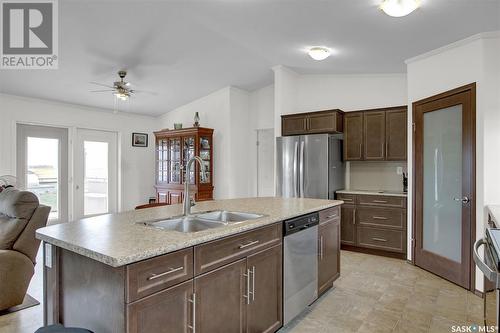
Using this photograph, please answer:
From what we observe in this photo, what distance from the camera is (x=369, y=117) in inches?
176

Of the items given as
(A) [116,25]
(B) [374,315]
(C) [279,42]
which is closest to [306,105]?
(C) [279,42]

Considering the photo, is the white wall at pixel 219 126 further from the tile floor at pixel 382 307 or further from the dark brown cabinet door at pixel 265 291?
the dark brown cabinet door at pixel 265 291

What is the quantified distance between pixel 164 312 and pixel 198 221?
0.89 meters

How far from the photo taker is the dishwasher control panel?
224cm

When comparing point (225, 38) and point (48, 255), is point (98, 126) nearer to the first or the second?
point (225, 38)

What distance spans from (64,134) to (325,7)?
5163 millimetres

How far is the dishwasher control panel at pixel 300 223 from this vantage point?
2242 millimetres

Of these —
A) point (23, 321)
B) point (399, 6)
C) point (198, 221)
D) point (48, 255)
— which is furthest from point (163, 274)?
point (399, 6)

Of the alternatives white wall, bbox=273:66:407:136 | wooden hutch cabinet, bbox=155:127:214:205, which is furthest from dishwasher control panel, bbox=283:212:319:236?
wooden hutch cabinet, bbox=155:127:214:205

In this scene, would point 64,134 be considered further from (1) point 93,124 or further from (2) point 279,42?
(2) point 279,42

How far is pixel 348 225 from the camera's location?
4395 millimetres

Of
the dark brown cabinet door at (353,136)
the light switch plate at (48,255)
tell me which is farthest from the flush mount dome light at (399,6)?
the light switch plate at (48,255)

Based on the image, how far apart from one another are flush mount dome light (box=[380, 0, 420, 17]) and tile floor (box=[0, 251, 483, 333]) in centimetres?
249

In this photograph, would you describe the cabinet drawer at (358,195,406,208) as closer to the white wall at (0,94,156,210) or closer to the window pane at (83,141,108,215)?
the white wall at (0,94,156,210)
